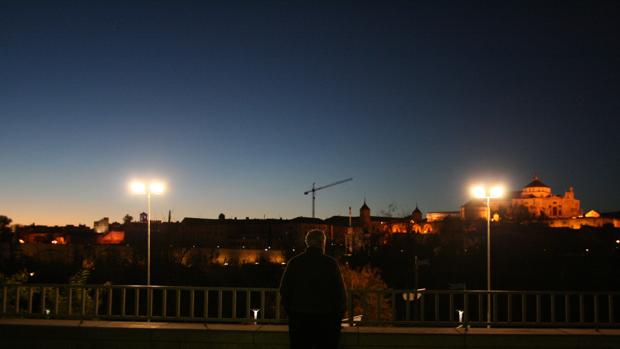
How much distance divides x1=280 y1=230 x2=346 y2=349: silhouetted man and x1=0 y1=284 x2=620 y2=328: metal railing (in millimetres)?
3133

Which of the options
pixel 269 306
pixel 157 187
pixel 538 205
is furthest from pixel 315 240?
pixel 538 205

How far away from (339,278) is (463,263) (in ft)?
241

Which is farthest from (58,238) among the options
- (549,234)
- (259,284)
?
(549,234)

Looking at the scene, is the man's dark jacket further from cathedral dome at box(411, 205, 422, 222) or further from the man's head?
cathedral dome at box(411, 205, 422, 222)

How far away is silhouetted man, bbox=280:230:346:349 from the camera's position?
6.37 meters

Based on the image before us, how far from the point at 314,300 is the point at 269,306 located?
31.7 m

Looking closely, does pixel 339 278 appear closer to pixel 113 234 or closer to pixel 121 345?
pixel 121 345

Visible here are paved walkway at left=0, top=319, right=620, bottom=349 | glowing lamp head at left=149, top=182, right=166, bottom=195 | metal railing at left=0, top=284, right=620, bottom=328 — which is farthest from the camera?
glowing lamp head at left=149, top=182, right=166, bottom=195

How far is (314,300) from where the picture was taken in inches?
250

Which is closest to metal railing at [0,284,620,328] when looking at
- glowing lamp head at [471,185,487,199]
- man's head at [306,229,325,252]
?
man's head at [306,229,325,252]

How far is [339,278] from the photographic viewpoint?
646 centimetres

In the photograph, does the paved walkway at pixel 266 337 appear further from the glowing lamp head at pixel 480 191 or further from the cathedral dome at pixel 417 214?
the cathedral dome at pixel 417 214

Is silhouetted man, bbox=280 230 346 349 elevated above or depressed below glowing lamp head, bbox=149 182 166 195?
below

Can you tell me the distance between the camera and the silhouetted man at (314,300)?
20.9 ft
